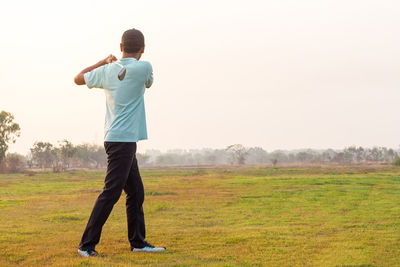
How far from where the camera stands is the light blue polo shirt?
13.9 feet

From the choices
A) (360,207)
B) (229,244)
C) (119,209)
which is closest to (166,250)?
(229,244)

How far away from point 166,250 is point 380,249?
2266 millimetres

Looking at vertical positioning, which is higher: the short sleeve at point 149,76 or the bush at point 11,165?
the short sleeve at point 149,76

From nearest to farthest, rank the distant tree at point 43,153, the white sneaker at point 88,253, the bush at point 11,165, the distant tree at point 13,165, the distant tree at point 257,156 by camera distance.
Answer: the white sneaker at point 88,253 < the bush at point 11,165 < the distant tree at point 13,165 < the distant tree at point 43,153 < the distant tree at point 257,156

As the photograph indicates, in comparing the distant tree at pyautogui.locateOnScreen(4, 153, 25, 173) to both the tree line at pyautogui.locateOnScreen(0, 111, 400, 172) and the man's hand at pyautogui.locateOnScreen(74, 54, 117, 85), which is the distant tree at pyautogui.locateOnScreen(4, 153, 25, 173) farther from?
the man's hand at pyautogui.locateOnScreen(74, 54, 117, 85)

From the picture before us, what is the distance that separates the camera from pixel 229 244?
4.95 meters

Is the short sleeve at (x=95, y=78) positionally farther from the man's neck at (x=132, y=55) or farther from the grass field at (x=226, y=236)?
the grass field at (x=226, y=236)

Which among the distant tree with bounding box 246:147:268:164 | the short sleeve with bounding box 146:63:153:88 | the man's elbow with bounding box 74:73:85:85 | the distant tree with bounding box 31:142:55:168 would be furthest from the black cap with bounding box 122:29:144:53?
the distant tree with bounding box 246:147:268:164

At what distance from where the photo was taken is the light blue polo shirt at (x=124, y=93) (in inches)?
167

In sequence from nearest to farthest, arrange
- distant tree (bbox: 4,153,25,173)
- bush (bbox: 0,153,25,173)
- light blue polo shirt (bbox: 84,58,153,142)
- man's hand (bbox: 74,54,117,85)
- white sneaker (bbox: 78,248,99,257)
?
white sneaker (bbox: 78,248,99,257), light blue polo shirt (bbox: 84,58,153,142), man's hand (bbox: 74,54,117,85), bush (bbox: 0,153,25,173), distant tree (bbox: 4,153,25,173)

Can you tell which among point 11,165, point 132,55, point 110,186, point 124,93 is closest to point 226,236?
point 110,186

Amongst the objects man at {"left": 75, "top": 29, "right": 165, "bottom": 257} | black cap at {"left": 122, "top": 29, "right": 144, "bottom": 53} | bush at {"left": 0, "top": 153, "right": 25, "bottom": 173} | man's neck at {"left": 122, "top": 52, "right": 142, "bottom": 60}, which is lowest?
bush at {"left": 0, "top": 153, "right": 25, "bottom": 173}

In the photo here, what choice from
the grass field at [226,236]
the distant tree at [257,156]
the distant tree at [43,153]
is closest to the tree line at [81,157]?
the distant tree at [43,153]

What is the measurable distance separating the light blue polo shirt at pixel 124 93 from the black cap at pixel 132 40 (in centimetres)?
13
